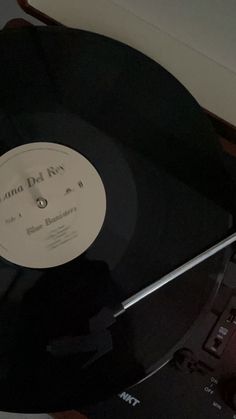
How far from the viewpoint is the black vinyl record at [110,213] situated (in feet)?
2.46

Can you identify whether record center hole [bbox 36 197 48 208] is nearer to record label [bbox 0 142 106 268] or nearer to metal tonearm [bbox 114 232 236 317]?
record label [bbox 0 142 106 268]

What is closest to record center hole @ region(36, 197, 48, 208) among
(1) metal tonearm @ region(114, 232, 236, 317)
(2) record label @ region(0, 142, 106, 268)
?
(2) record label @ region(0, 142, 106, 268)

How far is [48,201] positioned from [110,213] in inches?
3.3

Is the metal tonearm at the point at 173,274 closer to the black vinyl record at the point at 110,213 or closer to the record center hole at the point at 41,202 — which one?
the black vinyl record at the point at 110,213

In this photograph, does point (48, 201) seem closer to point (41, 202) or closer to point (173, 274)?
point (41, 202)

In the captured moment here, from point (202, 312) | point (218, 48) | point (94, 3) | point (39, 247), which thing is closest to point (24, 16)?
point (94, 3)

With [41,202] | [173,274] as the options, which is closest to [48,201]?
[41,202]

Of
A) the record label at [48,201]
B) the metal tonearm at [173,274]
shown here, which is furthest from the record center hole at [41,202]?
the metal tonearm at [173,274]

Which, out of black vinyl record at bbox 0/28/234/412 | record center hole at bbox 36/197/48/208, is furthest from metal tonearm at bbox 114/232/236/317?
record center hole at bbox 36/197/48/208

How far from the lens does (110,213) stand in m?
0.83

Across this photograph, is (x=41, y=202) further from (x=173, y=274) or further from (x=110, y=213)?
(x=173, y=274)

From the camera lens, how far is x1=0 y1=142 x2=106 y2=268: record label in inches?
32.2

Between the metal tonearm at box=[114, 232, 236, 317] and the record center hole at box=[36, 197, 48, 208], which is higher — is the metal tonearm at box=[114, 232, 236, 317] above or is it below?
above

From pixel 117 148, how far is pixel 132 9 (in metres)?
0.23
